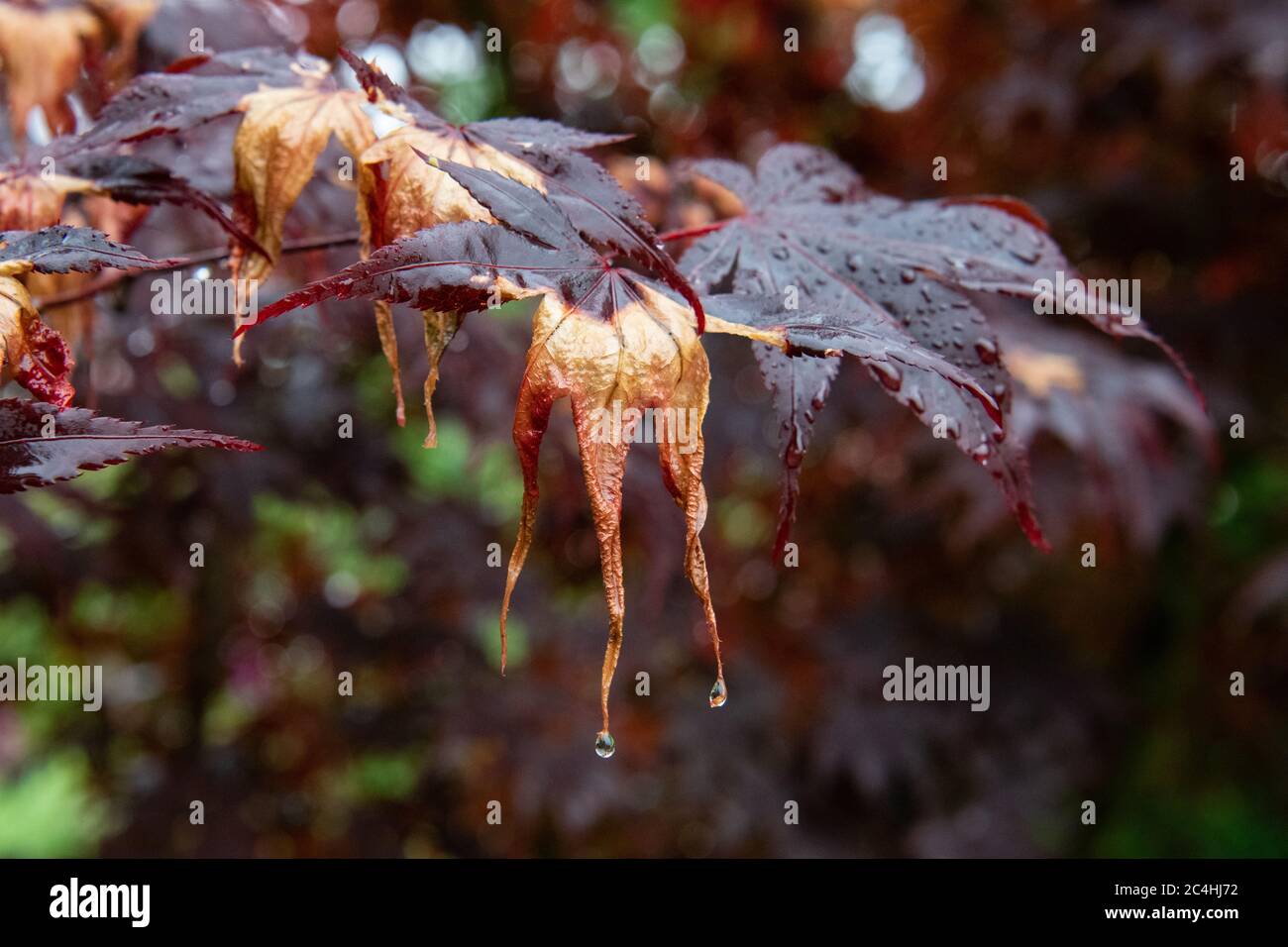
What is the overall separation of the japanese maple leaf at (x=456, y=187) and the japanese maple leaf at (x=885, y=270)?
0.11 meters

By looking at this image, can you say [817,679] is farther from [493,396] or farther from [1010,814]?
[493,396]

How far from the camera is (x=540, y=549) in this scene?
1932mm

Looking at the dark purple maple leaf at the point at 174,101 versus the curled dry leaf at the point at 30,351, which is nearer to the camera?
the curled dry leaf at the point at 30,351

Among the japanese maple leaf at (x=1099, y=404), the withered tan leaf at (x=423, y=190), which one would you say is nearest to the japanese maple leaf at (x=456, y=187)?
the withered tan leaf at (x=423, y=190)

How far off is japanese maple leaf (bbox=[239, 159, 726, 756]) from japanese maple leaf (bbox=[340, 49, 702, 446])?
0.9 inches

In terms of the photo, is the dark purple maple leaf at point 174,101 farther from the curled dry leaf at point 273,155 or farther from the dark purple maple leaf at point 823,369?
the dark purple maple leaf at point 823,369

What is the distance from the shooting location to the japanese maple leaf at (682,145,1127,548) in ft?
1.99

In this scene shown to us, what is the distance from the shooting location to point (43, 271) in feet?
1.78

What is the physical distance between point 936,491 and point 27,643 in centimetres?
288

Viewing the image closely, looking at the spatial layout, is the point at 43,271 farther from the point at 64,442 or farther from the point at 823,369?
the point at 823,369

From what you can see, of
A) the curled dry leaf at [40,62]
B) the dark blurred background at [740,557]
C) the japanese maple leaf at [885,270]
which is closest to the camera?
the japanese maple leaf at [885,270]

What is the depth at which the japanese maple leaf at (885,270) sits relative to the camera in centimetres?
61
